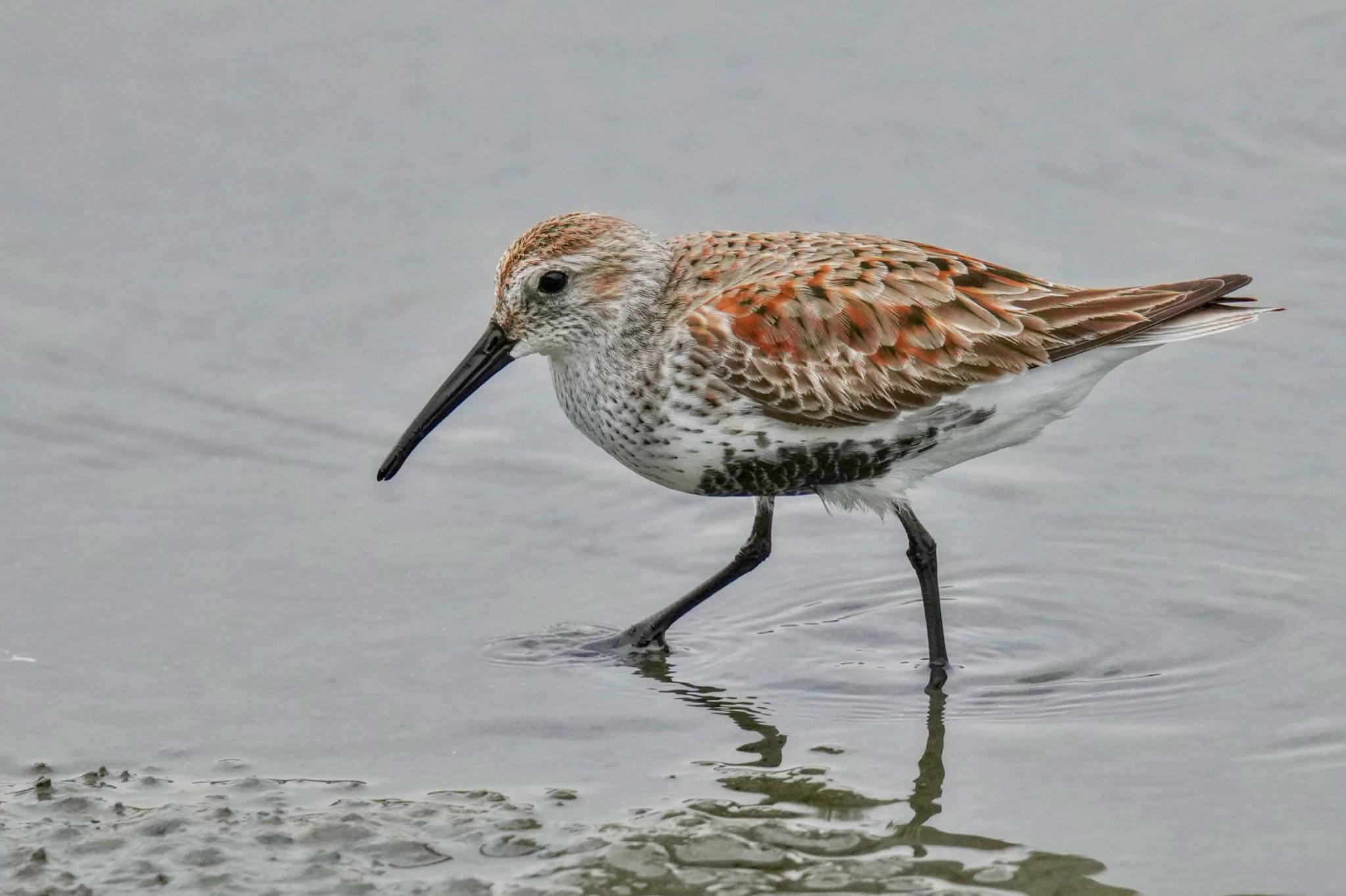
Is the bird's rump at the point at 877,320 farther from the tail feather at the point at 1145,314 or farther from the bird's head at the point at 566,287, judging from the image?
the bird's head at the point at 566,287

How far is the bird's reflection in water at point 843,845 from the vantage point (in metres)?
6.62

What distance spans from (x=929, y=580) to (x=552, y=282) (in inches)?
85.6

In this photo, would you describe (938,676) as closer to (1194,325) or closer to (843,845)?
(843,845)

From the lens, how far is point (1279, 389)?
35.1 ft

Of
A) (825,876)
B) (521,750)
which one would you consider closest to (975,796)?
(825,876)

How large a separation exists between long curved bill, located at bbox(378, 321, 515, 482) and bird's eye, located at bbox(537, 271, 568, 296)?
29 centimetres

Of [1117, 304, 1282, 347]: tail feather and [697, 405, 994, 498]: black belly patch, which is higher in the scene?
[1117, 304, 1282, 347]: tail feather

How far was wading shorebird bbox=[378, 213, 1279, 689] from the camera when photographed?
840 cm

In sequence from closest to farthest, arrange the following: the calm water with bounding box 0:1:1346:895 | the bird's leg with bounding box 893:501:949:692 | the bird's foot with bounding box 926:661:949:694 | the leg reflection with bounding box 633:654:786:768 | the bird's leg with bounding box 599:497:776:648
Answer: the calm water with bounding box 0:1:1346:895, the leg reflection with bounding box 633:654:786:768, the bird's foot with bounding box 926:661:949:694, the bird's leg with bounding box 893:501:949:692, the bird's leg with bounding box 599:497:776:648

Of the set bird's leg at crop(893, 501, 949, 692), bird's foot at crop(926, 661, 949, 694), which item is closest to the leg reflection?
bird's foot at crop(926, 661, 949, 694)

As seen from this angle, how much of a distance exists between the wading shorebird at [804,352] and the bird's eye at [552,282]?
0.04 feet

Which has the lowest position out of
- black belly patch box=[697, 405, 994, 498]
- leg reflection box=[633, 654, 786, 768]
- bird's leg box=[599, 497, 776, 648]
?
leg reflection box=[633, 654, 786, 768]

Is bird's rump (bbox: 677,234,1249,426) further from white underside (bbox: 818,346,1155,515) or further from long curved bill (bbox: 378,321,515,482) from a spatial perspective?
long curved bill (bbox: 378,321,515,482)

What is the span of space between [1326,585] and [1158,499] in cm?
119
